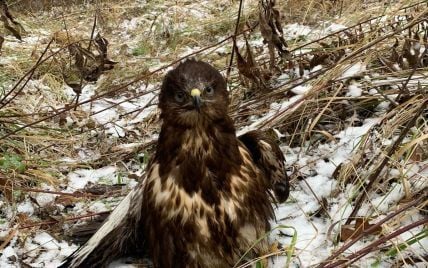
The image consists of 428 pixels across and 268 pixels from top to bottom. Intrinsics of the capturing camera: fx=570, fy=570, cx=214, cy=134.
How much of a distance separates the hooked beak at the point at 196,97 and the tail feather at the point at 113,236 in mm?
583

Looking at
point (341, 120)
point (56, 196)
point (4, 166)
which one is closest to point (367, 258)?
point (341, 120)

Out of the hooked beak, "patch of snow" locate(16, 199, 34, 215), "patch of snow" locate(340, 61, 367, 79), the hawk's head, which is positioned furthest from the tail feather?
"patch of snow" locate(340, 61, 367, 79)

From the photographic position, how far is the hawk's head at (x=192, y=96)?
2377 mm

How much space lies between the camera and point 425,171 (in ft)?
8.87

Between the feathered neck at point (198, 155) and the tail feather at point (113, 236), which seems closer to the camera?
the feathered neck at point (198, 155)

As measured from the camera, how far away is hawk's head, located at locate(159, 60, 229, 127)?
2377 mm

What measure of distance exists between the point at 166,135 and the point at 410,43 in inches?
73.9

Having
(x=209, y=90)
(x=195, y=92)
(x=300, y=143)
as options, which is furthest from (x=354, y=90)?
(x=195, y=92)

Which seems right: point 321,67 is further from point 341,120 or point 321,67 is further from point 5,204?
point 5,204

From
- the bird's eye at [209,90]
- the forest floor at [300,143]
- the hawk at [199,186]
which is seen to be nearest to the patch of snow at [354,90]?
the forest floor at [300,143]

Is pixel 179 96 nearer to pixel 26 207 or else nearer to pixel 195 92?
pixel 195 92

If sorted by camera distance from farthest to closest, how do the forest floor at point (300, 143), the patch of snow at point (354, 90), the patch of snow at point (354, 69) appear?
the patch of snow at point (354, 69) → the patch of snow at point (354, 90) → the forest floor at point (300, 143)

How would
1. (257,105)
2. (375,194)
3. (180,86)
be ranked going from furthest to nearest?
(257,105), (375,194), (180,86)

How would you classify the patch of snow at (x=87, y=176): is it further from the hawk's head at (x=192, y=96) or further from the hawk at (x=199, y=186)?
the hawk's head at (x=192, y=96)
